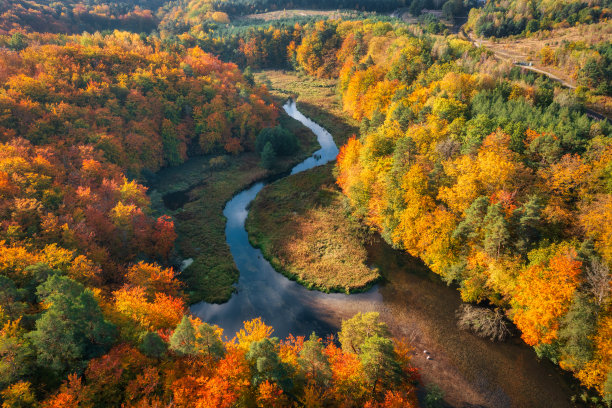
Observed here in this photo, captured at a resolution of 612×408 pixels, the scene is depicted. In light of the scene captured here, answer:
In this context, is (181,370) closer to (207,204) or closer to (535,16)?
(207,204)

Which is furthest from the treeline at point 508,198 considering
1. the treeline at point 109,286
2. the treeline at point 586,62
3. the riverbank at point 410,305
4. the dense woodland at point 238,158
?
the treeline at point 109,286

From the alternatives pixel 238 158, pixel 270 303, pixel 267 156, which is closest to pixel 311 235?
pixel 270 303

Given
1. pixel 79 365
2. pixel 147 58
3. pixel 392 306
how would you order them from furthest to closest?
pixel 147 58
pixel 392 306
pixel 79 365

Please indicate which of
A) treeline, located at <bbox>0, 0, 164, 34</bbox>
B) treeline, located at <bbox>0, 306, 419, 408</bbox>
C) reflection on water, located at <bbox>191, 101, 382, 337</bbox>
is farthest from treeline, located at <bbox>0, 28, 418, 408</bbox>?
treeline, located at <bbox>0, 0, 164, 34</bbox>

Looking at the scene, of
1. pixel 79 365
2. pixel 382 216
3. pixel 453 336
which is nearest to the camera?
pixel 79 365

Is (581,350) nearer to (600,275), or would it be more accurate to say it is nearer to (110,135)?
(600,275)

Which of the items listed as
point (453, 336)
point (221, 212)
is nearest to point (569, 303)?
point (453, 336)

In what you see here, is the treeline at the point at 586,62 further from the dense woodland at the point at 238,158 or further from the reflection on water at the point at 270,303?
the reflection on water at the point at 270,303
